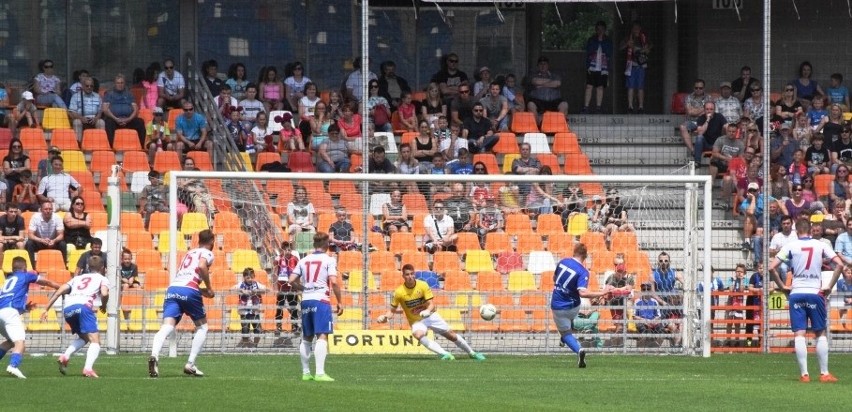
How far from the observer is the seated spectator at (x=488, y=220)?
22.3 meters

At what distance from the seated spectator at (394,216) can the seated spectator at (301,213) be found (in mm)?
1042

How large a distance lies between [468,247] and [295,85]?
254 inches

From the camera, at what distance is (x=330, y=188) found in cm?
2227

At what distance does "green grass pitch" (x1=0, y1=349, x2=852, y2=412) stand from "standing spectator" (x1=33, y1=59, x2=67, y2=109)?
733 cm

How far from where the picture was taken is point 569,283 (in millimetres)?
18500

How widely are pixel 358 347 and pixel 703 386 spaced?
6492mm

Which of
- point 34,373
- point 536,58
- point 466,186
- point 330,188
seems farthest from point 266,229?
point 536,58

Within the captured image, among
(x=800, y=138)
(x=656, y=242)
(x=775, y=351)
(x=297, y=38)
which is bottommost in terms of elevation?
(x=775, y=351)

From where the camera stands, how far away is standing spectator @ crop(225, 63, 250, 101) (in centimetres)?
2756

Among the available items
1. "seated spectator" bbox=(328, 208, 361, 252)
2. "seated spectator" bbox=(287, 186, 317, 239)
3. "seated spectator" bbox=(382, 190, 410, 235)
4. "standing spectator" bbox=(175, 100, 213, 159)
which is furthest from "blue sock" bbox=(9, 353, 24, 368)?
"standing spectator" bbox=(175, 100, 213, 159)

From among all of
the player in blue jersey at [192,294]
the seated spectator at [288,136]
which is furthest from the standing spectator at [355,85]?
the player in blue jersey at [192,294]

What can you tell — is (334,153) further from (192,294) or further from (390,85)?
(192,294)

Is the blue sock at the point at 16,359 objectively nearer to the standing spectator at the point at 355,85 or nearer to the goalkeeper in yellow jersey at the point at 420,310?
the goalkeeper in yellow jersey at the point at 420,310

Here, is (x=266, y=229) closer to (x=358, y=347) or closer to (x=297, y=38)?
(x=358, y=347)
